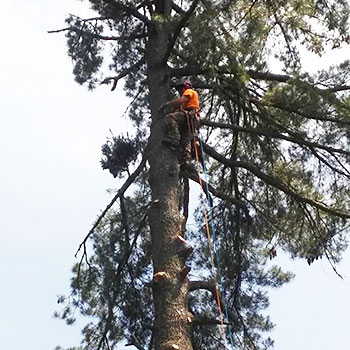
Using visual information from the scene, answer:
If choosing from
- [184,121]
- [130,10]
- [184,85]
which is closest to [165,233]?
[184,121]

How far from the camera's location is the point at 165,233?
Result: 5574 mm

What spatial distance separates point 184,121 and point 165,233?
3.67ft

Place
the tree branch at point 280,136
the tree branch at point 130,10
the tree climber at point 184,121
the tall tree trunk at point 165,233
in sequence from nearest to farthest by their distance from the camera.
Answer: the tall tree trunk at point 165,233
the tree climber at point 184,121
the tree branch at point 280,136
the tree branch at point 130,10

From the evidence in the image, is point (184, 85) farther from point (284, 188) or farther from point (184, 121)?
point (284, 188)

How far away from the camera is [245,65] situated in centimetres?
657

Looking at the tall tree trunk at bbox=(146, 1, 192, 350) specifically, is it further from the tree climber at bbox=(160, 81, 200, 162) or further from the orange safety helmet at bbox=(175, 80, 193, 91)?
the orange safety helmet at bbox=(175, 80, 193, 91)

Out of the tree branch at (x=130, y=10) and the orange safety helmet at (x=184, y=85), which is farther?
the tree branch at (x=130, y=10)

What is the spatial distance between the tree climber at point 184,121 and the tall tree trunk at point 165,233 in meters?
0.11

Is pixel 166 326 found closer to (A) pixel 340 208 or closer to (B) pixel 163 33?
(A) pixel 340 208

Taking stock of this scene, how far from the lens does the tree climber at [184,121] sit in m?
6.12

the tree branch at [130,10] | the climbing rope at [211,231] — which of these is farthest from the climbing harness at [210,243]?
the tree branch at [130,10]

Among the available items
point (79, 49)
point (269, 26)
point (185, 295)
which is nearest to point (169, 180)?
point (185, 295)

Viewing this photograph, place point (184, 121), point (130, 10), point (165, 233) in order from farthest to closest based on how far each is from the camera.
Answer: point (130, 10) → point (184, 121) → point (165, 233)

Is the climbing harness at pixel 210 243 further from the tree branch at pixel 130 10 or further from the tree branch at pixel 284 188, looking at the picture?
the tree branch at pixel 130 10
